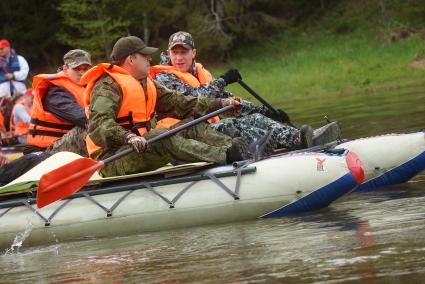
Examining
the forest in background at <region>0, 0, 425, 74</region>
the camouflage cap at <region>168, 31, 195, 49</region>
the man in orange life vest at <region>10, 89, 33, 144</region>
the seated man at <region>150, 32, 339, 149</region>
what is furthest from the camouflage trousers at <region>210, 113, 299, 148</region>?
the forest in background at <region>0, 0, 425, 74</region>

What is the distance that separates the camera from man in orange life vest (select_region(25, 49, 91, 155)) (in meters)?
8.55

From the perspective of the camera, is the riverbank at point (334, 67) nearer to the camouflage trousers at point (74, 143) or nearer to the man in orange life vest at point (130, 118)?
the camouflage trousers at point (74, 143)

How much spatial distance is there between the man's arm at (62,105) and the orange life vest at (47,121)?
39 millimetres

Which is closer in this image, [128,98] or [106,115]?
[106,115]

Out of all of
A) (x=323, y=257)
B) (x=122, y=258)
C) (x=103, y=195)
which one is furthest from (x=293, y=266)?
(x=103, y=195)

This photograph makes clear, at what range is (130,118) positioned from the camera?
23.5 feet

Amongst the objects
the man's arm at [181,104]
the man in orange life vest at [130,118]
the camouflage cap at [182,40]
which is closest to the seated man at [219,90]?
the camouflage cap at [182,40]

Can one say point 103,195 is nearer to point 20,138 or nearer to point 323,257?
point 323,257

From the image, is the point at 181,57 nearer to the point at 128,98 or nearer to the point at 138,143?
the point at 128,98

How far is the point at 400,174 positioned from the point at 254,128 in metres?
1.30

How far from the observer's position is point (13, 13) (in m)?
30.9

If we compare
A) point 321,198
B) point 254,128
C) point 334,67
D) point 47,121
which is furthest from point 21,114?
point 334,67

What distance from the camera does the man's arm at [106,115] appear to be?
6.84 metres

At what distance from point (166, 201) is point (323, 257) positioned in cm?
209
